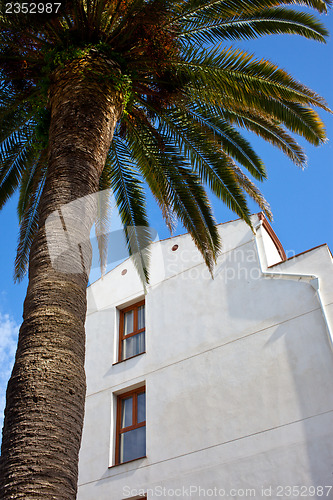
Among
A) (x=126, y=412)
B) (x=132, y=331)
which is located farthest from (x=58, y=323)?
(x=132, y=331)

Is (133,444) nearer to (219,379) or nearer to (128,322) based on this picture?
(219,379)

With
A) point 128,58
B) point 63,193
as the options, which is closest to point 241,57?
point 128,58

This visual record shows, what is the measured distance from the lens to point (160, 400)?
13195 mm

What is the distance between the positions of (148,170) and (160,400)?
6733mm

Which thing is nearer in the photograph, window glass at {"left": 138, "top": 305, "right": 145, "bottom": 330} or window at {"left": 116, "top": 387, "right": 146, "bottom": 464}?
window at {"left": 116, "top": 387, "right": 146, "bottom": 464}

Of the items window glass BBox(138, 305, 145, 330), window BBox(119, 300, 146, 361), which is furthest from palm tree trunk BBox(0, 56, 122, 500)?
window glass BBox(138, 305, 145, 330)

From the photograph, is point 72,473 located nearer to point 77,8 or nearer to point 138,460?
point 77,8

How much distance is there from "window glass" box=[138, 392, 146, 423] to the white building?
41mm

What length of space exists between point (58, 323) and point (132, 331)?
37.7ft

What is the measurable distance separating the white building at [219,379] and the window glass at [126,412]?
0.12 ft

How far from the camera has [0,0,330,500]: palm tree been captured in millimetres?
4090

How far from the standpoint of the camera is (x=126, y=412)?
46.4 ft

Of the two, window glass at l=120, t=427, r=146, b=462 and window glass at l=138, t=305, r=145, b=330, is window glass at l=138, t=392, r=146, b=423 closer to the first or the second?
window glass at l=120, t=427, r=146, b=462

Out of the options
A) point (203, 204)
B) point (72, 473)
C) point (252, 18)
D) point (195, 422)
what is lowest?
point (72, 473)
